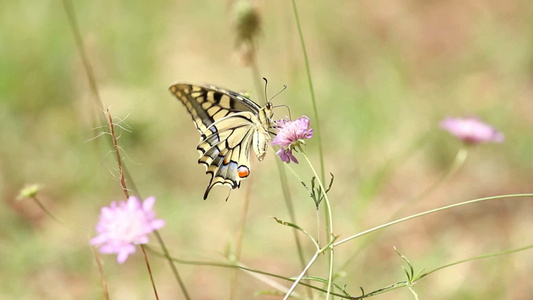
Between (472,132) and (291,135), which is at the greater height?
(472,132)

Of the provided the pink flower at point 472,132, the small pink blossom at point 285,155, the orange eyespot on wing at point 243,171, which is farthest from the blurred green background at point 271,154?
the small pink blossom at point 285,155

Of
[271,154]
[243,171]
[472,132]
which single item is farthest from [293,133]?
[271,154]

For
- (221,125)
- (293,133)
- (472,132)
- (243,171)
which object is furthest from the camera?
(472,132)

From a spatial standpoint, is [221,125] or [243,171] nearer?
[243,171]

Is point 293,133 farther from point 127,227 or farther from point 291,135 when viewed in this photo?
point 127,227

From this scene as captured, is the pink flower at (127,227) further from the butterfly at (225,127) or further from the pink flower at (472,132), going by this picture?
the pink flower at (472,132)

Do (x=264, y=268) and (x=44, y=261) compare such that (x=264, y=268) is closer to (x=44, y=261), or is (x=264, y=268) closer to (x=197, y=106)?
(x=44, y=261)

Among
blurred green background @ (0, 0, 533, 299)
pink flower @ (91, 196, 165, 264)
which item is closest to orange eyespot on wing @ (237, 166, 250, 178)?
pink flower @ (91, 196, 165, 264)
